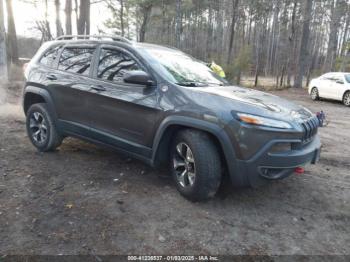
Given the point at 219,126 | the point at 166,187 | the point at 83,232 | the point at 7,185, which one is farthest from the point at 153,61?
the point at 7,185

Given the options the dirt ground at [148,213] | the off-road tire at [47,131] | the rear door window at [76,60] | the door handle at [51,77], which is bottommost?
the dirt ground at [148,213]

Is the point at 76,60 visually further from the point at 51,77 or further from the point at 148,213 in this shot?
the point at 148,213

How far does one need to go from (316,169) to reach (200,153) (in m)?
2.45

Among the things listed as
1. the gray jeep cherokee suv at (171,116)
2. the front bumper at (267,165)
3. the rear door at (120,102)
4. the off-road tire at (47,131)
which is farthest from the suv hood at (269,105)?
the off-road tire at (47,131)

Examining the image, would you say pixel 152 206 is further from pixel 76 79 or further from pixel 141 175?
pixel 76 79

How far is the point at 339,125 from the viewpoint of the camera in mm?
Answer: 9008

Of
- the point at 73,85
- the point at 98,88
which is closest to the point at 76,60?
the point at 73,85

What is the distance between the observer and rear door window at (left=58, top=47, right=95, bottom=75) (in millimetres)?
4539

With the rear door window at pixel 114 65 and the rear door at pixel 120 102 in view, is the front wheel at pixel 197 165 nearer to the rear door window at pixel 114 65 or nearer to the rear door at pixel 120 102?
the rear door at pixel 120 102

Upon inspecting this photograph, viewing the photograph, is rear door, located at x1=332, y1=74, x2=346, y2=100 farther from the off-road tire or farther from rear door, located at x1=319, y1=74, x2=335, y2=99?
the off-road tire

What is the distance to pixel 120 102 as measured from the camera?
4.00 m

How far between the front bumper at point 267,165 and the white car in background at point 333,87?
1269 centimetres

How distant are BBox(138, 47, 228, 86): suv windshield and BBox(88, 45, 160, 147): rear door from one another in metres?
0.22

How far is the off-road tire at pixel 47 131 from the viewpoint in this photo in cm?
500
